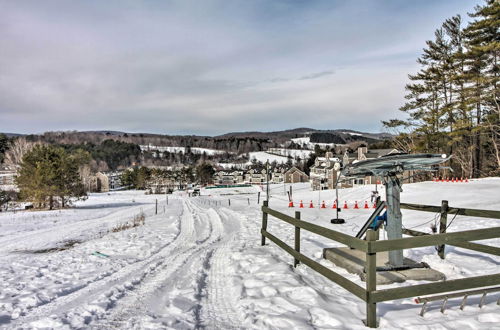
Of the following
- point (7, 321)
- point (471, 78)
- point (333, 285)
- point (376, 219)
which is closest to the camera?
point (7, 321)

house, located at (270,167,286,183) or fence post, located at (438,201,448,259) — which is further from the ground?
fence post, located at (438,201,448,259)

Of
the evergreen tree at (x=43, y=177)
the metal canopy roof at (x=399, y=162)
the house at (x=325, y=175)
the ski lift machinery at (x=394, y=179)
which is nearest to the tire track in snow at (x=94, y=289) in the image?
the ski lift machinery at (x=394, y=179)

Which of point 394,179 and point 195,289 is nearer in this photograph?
point 195,289

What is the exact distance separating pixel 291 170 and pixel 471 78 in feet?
228

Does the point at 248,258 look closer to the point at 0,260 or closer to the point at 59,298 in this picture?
the point at 59,298

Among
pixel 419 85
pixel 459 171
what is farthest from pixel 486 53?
pixel 459 171

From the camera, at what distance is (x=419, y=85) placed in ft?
133

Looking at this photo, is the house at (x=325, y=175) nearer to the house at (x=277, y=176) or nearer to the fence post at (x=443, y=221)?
the fence post at (x=443, y=221)

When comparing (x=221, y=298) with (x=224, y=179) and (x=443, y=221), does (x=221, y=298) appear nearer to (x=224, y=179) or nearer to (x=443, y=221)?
(x=443, y=221)

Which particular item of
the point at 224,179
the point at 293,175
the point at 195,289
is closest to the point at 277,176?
the point at 293,175

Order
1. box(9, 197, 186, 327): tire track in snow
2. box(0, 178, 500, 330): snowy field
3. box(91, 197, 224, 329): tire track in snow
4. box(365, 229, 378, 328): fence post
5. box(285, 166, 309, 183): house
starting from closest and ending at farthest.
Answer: box(365, 229, 378, 328): fence post → box(0, 178, 500, 330): snowy field → box(91, 197, 224, 329): tire track in snow → box(9, 197, 186, 327): tire track in snow → box(285, 166, 309, 183): house

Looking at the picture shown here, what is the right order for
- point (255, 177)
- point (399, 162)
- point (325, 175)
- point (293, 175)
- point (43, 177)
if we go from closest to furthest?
point (399, 162)
point (43, 177)
point (325, 175)
point (293, 175)
point (255, 177)

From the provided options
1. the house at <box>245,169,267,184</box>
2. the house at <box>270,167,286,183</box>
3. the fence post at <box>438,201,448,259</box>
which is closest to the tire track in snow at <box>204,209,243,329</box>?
the fence post at <box>438,201,448,259</box>

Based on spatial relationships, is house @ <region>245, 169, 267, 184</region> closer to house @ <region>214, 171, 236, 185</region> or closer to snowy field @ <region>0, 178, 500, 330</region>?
house @ <region>214, 171, 236, 185</region>
